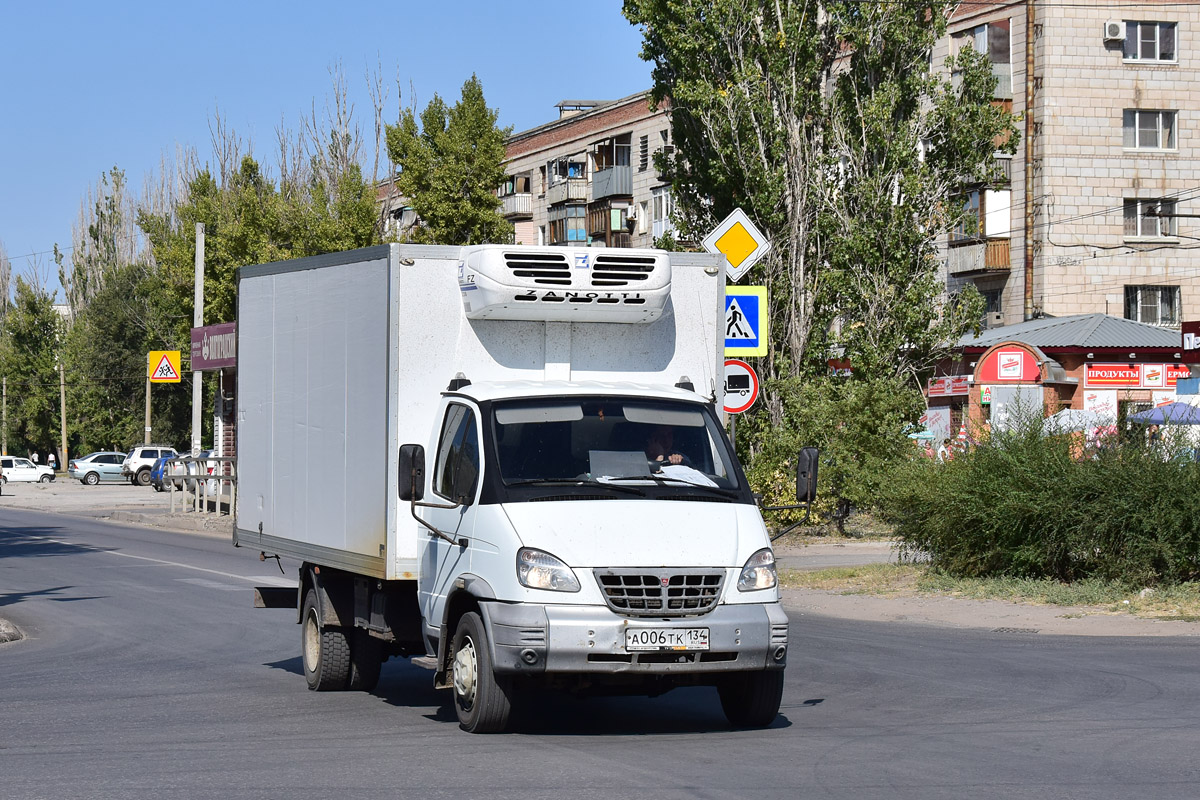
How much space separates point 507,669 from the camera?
8.50 metres

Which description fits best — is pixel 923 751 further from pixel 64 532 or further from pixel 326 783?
pixel 64 532

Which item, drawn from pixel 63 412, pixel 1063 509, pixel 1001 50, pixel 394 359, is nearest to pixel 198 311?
pixel 1001 50

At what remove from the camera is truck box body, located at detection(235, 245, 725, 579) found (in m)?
9.84

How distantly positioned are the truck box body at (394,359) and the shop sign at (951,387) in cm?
3889

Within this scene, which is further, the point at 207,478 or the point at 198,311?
the point at 198,311

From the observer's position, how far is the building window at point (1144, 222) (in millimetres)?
51812

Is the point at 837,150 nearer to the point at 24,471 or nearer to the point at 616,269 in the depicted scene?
the point at 616,269

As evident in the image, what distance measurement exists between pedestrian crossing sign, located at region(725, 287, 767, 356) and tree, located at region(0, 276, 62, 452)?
283 ft

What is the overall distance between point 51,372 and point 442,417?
306 feet

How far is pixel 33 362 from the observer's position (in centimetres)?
9938

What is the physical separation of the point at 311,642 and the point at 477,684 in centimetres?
319

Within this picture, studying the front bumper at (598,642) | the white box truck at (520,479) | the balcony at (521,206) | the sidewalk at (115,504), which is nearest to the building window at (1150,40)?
the sidewalk at (115,504)

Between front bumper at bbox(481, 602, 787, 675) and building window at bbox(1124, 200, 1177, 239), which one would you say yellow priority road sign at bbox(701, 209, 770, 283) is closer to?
front bumper at bbox(481, 602, 787, 675)

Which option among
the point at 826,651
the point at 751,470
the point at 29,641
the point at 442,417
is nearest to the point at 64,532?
the point at 751,470
